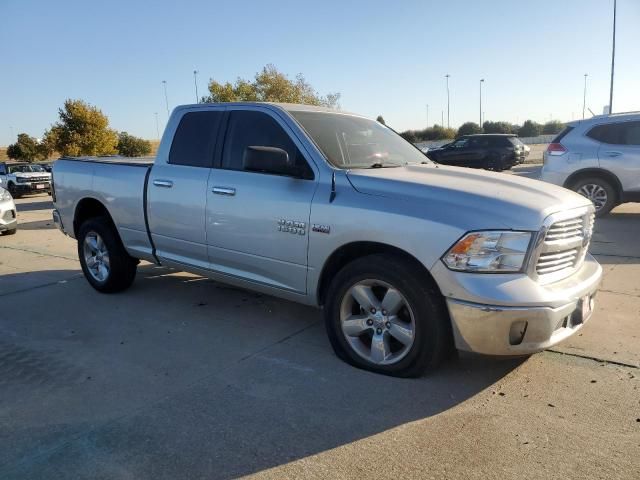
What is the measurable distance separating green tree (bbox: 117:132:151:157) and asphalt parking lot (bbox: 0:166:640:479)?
5508cm

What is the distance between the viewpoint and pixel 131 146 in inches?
2279

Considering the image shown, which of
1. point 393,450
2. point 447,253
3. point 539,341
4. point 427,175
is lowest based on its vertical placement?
point 393,450

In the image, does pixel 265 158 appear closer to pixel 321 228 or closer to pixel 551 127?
pixel 321 228

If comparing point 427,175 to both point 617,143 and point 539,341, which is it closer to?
point 539,341

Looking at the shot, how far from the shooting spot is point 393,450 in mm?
2793

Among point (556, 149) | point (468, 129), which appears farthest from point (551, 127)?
point (556, 149)

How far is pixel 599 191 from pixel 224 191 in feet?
24.7

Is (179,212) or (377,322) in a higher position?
(179,212)

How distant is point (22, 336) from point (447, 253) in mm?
3773

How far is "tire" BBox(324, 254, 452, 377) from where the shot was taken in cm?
333

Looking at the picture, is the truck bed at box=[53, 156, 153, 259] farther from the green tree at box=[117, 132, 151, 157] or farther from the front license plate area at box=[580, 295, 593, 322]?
the green tree at box=[117, 132, 151, 157]

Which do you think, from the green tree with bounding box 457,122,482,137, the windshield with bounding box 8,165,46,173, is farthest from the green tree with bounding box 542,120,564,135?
the windshield with bounding box 8,165,46,173

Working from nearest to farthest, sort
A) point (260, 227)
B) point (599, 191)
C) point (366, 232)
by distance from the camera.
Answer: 1. point (366, 232)
2. point (260, 227)
3. point (599, 191)

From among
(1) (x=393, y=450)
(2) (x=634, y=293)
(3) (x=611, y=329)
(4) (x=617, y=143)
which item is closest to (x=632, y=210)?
(4) (x=617, y=143)
